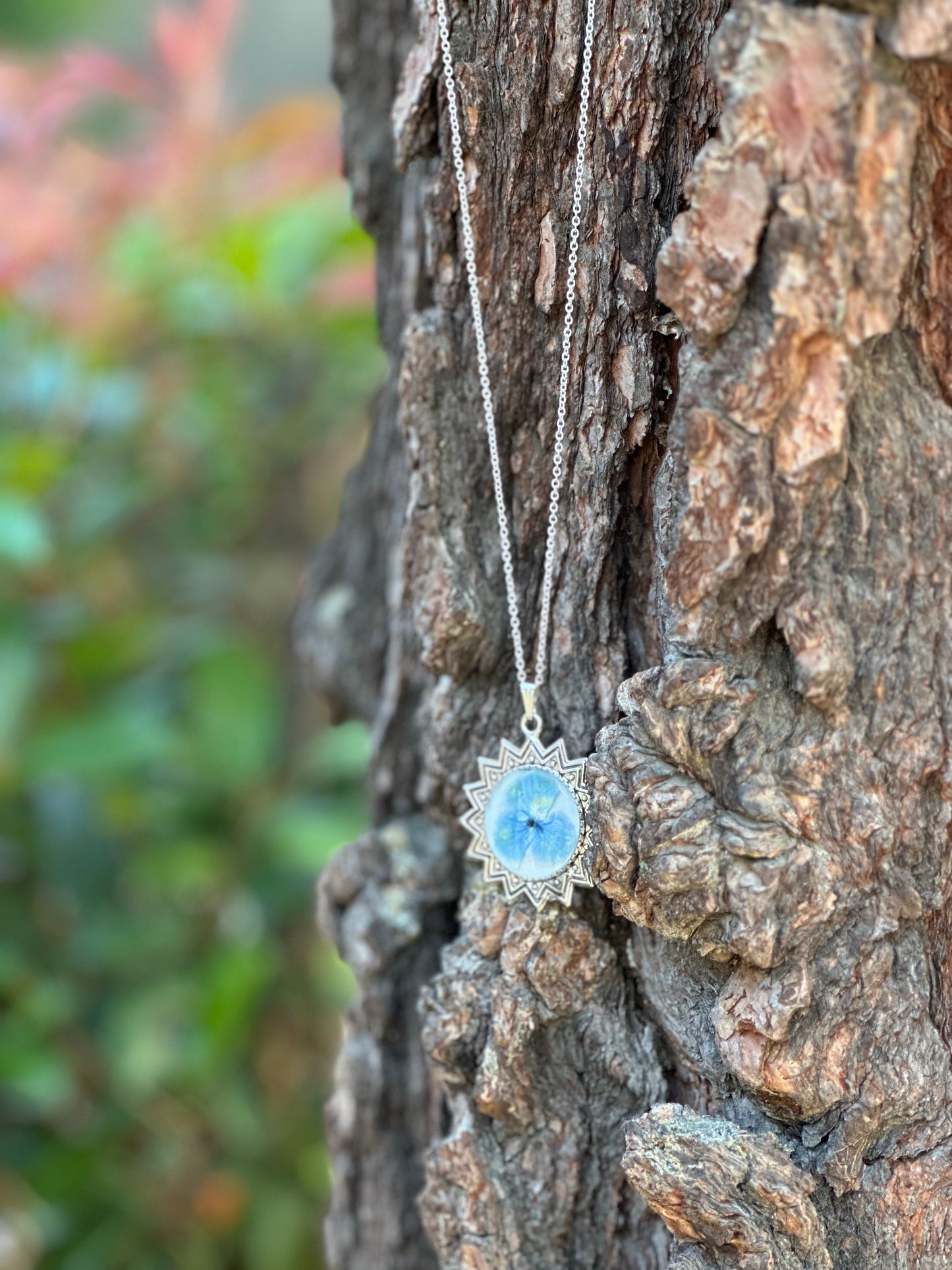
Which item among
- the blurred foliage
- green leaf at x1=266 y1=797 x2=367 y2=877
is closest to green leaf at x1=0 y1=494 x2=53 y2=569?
green leaf at x1=266 y1=797 x2=367 y2=877

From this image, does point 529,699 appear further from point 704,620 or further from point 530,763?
point 704,620

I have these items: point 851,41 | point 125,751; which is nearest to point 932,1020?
point 851,41

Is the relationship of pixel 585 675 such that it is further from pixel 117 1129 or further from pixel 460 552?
pixel 117 1129

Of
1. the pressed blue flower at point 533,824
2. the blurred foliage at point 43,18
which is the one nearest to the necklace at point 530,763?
the pressed blue flower at point 533,824

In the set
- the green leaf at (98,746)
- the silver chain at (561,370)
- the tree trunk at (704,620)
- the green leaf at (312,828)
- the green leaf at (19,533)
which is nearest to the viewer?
the tree trunk at (704,620)

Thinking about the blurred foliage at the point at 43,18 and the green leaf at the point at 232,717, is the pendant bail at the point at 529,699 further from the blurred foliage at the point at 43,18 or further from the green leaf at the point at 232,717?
the blurred foliage at the point at 43,18

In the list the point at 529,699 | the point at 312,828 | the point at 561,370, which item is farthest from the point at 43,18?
the point at 529,699

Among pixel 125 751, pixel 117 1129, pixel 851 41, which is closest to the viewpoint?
pixel 851 41
